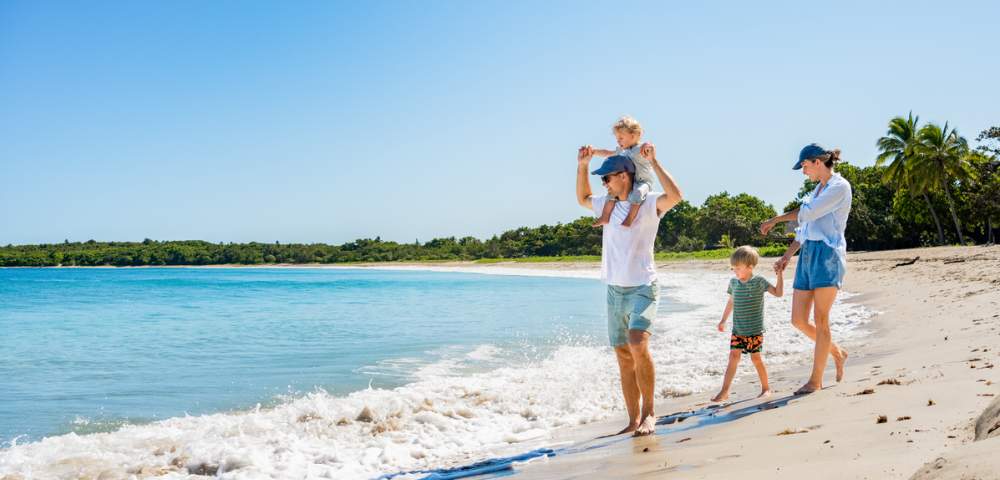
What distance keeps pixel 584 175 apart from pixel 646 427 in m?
1.64

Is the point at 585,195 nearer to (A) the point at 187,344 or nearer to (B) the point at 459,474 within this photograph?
(B) the point at 459,474

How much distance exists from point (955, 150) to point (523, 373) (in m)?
41.7

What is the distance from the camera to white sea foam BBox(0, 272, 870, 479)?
4.44 meters

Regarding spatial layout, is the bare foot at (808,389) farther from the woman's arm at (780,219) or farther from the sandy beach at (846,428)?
the woman's arm at (780,219)

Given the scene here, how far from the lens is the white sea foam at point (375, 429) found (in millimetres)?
4441

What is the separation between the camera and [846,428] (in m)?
3.21

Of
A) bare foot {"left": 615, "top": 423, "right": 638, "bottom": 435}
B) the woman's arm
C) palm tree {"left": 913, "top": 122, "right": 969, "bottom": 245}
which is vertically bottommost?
bare foot {"left": 615, "top": 423, "right": 638, "bottom": 435}

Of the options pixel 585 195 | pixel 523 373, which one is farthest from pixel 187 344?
pixel 585 195

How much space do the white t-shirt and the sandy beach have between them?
951 millimetres

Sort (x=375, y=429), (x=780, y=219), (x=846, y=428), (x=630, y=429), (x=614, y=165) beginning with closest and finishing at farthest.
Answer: (x=846, y=428)
(x=614, y=165)
(x=630, y=429)
(x=780, y=219)
(x=375, y=429)

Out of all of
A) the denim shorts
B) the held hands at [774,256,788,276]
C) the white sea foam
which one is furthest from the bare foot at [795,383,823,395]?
the white sea foam

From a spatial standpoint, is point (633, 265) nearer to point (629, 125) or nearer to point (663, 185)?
point (663, 185)

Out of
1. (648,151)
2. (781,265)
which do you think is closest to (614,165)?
(648,151)

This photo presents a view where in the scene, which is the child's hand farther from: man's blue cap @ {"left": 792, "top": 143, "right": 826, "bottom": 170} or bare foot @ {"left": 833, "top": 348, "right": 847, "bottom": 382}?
bare foot @ {"left": 833, "top": 348, "right": 847, "bottom": 382}
